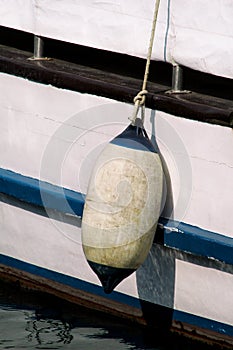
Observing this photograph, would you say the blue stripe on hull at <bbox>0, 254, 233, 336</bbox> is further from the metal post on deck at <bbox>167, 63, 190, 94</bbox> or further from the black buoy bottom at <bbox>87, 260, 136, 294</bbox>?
the metal post on deck at <bbox>167, 63, 190, 94</bbox>

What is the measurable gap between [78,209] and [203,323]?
0.74 metres

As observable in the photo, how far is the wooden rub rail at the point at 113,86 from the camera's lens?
4164 millimetres

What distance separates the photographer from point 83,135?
15.1 ft

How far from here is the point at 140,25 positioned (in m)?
4.38

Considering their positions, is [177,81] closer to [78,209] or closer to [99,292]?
[78,209]

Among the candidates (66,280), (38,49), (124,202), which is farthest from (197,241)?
(38,49)

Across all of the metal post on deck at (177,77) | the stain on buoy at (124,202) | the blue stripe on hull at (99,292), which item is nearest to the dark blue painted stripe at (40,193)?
the stain on buoy at (124,202)

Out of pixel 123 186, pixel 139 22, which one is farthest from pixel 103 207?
pixel 139 22

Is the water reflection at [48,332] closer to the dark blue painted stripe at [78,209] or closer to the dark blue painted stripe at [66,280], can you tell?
the dark blue painted stripe at [66,280]

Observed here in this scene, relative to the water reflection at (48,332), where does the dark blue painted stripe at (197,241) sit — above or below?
above

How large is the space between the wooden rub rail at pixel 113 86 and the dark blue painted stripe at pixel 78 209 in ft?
1.55

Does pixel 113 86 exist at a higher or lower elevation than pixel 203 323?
higher

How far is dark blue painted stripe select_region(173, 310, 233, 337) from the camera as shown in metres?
4.46

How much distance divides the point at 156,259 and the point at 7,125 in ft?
3.15
